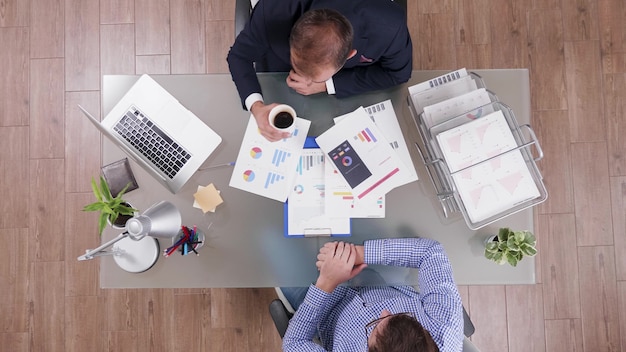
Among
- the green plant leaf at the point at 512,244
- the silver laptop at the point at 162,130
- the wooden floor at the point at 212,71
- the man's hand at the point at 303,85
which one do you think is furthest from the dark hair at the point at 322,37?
the wooden floor at the point at 212,71

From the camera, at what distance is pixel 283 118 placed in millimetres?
1477

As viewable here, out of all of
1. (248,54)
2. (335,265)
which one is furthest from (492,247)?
(248,54)

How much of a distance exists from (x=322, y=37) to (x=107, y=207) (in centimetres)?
81

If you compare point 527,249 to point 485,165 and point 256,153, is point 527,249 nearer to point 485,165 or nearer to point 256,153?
point 485,165

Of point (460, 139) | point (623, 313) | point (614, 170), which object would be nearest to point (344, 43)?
point (460, 139)

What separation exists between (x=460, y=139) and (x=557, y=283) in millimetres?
1411

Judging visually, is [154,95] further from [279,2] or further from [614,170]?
[614,170]

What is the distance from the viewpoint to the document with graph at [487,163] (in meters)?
1.47

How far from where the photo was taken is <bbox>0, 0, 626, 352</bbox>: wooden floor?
93.5 inches

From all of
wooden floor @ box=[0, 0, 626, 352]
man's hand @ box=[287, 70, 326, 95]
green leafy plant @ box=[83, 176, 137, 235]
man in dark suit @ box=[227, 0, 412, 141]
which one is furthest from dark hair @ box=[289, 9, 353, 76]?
wooden floor @ box=[0, 0, 626, 352]

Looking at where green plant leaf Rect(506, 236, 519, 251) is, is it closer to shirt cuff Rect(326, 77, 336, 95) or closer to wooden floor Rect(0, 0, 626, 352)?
shirt cuff Rect(326, 77, 336, 95)

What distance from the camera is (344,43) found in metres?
1.29

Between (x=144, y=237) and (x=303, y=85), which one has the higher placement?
(x=303, y=85)

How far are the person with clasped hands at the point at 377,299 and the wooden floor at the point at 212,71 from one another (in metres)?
0.90
